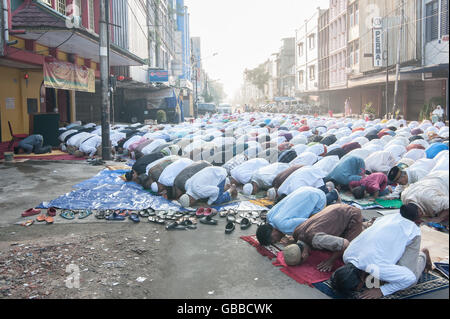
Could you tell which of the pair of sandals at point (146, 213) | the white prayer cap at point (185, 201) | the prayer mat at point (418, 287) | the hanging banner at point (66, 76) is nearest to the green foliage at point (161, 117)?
the hanging banner at point (66, 76)

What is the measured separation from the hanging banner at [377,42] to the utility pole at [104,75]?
18301 mm

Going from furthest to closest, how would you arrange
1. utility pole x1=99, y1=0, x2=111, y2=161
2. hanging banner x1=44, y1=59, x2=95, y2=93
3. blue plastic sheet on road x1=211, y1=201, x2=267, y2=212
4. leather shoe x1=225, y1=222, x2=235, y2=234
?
hanging banner x1=44, y1=59, x2=95, y2=93 < utility pole x1=99, y1=0, x2=111, y2=161 < blue plastic sheet on road x1=211, y1=201, x2=267, y2=212 < leather shoe x1=225, y1=222, x2=235, y2=234

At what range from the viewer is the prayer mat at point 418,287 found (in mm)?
3783

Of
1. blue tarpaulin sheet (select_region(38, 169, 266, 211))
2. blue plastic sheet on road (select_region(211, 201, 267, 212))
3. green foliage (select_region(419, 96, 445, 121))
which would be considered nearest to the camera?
blue plastic sheet on road (select_region(211, 201, 267, 212))

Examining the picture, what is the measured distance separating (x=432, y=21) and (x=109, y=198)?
19.7 m

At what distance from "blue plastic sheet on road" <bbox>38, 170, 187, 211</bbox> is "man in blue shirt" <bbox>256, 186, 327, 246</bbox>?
2.23m

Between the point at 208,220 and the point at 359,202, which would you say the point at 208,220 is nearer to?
the point at 208,220

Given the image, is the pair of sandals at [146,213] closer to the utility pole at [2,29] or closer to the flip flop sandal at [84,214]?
the flip flop sandal at [84,214]

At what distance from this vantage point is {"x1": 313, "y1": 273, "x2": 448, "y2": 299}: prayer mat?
149 inches

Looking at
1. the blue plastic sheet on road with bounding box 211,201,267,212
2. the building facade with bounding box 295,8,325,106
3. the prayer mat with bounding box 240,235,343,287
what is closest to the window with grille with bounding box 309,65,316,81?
the building facade with bounding box 295,8,325,106

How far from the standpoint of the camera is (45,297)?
3896 millimetres

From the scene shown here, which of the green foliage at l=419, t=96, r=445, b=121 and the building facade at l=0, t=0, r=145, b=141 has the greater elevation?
the building facade at l=0, t=0, r=145, b=141

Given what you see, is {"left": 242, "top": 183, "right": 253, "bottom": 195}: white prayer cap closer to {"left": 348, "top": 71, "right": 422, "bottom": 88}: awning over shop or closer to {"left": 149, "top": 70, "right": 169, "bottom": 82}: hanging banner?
{"left": 348, "top": 71, "right": 422, "bottom": 88}: awning over shop
